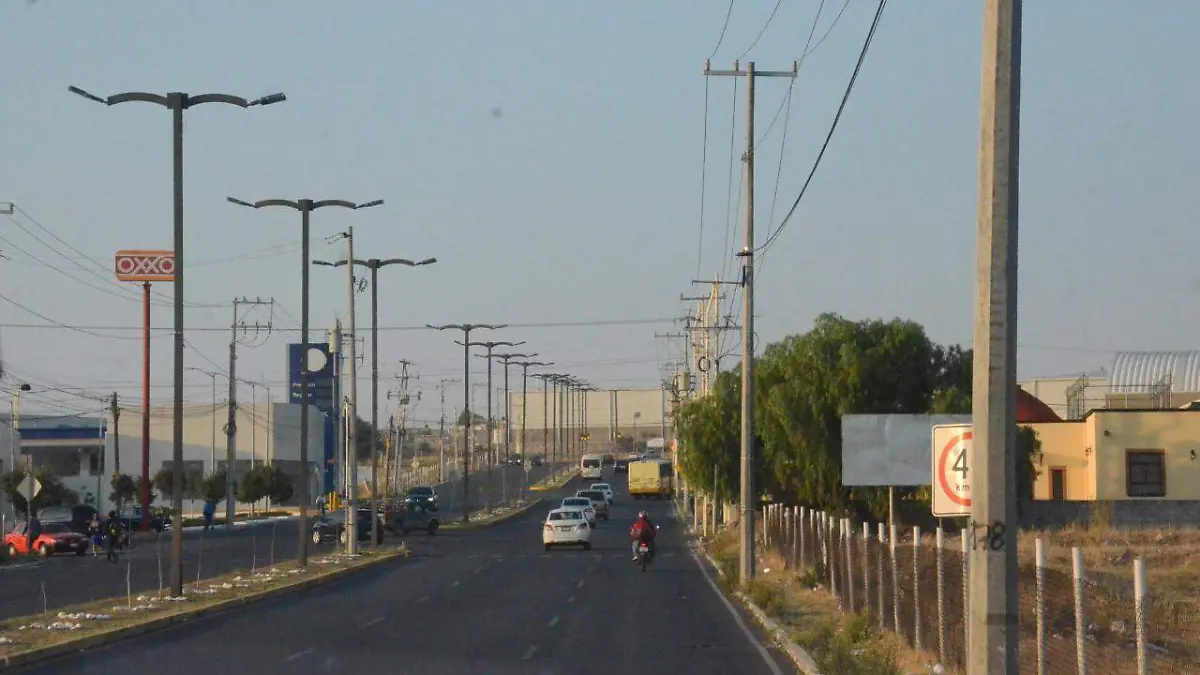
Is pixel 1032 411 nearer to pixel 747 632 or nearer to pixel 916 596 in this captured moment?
pixel 747 632

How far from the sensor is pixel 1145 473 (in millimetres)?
50906

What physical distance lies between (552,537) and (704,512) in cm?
1321

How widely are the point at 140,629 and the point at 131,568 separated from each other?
25224mm

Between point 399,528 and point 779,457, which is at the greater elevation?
point 779,457

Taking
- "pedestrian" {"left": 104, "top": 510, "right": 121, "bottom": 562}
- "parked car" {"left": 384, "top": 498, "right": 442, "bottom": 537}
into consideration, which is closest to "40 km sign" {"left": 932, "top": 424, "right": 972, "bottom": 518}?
"pedestrian" {"left": 104, "top": 510, "right": 121, "bottom": 562}

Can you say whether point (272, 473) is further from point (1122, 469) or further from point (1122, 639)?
point (1122, 639)

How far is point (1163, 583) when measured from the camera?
92.4 feet

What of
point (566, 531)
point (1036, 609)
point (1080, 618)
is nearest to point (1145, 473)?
point (566, 531)

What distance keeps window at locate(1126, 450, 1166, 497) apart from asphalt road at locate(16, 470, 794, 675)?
17.1 meters

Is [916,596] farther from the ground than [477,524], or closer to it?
farther from the ground

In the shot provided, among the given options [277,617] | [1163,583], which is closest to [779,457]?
[1163,583]

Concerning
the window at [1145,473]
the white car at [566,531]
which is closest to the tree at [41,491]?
the white car at [566,531]

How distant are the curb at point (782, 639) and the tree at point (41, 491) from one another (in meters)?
44.5

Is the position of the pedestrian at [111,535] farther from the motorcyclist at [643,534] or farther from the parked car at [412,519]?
the parked car at [412,519]
